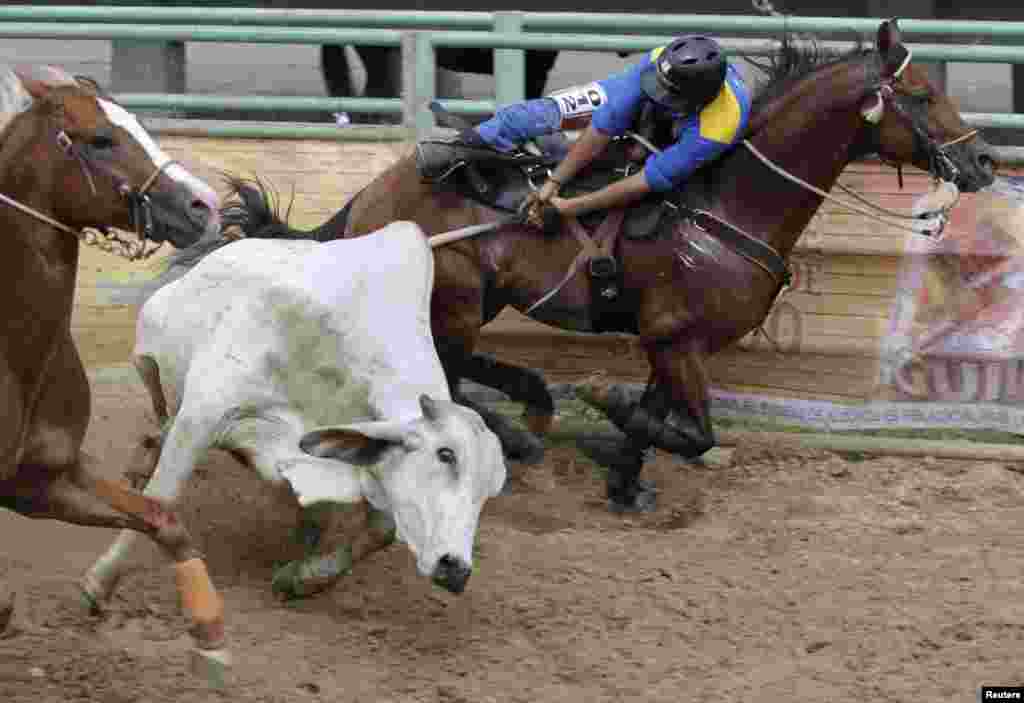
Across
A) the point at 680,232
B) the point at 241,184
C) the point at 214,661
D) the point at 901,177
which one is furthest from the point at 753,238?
the point at 214,661

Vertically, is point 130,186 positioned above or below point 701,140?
above

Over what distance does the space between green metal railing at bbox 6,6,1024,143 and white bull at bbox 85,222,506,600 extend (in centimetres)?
204

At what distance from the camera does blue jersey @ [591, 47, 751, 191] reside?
679cm

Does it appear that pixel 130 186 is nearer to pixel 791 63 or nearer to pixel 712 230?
pixel 712 230

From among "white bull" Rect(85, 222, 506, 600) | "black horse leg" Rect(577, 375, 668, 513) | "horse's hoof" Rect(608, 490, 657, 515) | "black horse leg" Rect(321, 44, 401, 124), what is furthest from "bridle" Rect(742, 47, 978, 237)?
"black horse leg" Rect(321, 44, 401, 124)

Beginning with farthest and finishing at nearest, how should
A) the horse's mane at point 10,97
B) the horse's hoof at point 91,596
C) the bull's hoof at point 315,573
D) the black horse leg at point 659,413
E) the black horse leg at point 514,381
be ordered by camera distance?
the black horse leg at point 514,381 → the black horse leg at point 659,413 → the bull's hoof at point 315,573 → the horse's hoof at point 91,596 → the horse's mane at point 10,97

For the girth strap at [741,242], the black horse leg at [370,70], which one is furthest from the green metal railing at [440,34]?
the black horse leg at [370,70]

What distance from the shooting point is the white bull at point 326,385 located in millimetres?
5086

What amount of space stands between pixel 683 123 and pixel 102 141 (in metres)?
2.72

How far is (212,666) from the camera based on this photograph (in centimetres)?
508

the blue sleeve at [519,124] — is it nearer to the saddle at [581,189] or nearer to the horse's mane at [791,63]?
the saddle at [581,189]

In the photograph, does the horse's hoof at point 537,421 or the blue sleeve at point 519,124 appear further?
the horse's hoof at point 537,421

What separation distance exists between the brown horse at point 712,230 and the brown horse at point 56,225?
211 cm

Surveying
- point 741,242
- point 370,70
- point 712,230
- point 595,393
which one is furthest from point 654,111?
point 370,70
